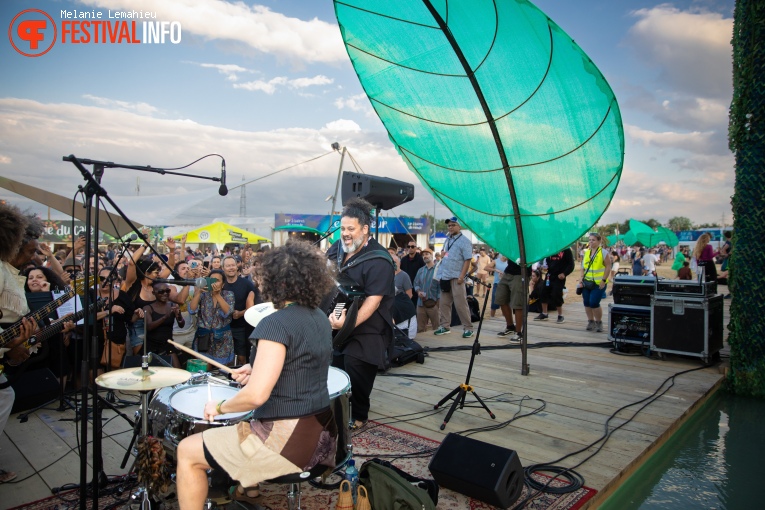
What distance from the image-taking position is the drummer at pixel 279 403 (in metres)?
2.16

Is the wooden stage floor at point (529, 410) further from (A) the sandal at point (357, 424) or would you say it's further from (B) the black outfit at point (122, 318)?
(B) the black outfit at point (122, 318)

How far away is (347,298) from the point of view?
3.80 metres

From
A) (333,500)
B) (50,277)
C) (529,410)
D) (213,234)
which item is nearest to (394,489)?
(333,500)

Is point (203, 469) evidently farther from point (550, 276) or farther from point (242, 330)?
point (550, 276)

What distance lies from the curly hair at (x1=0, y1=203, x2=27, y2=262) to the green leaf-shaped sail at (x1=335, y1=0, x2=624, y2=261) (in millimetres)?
3421

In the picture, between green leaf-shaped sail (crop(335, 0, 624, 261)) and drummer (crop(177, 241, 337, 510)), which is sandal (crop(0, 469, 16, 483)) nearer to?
drummer (crop(177, 241, 337, 510))

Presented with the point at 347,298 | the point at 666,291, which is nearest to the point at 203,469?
the point at 347,298

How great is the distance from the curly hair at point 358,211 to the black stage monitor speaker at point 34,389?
143 inches

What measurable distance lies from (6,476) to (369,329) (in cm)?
278

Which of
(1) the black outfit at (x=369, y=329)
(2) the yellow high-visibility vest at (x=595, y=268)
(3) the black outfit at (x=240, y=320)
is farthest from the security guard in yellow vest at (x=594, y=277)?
(3) the black outfit at (x=240, y=320)

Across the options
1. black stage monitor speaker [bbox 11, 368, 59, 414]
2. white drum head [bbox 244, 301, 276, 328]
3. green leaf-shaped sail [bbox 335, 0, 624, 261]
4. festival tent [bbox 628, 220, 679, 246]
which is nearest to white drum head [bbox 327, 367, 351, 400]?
white drum head [bbox 244, 301, 276, 328]

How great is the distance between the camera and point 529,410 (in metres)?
4.79

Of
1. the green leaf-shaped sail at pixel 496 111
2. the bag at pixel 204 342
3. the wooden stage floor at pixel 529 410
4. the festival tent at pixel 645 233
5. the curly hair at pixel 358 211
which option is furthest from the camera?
the festival tent at pixel 645 233

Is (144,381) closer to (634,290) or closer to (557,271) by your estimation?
(634,290)
